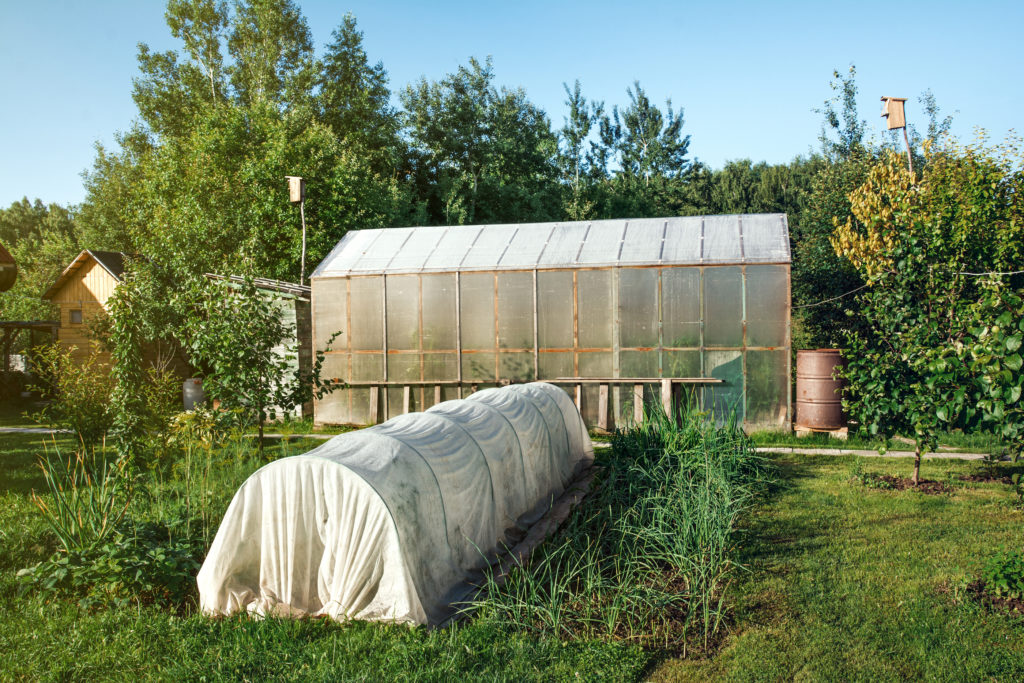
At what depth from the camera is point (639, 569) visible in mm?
4738

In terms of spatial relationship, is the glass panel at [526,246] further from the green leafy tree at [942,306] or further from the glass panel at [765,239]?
the green leafy tree at [942,306]

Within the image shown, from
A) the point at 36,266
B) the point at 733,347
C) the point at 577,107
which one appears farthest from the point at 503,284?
the point at 36,266

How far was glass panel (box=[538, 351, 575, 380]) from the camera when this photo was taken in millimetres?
12008

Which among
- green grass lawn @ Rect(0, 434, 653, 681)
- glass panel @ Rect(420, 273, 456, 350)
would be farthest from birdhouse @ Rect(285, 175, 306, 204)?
green grass lawn @ Rect(0, 434, 653, 681)

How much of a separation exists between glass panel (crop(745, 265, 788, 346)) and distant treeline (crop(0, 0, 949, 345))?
712cm

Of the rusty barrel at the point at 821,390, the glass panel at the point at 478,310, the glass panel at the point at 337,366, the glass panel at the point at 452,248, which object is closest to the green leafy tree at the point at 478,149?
the glass panel at the point at 452,248

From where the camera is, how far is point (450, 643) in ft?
12.5

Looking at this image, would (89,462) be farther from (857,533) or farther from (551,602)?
(857,533)

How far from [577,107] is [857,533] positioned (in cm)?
2769

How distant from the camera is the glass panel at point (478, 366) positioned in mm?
12391

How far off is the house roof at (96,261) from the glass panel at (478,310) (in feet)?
34.2

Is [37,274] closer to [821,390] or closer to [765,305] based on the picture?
[765,305]

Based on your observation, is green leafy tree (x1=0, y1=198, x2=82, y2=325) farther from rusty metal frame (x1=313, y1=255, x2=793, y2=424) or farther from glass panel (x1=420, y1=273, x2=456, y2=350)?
glass panel (x1=420, y1=273, x2=456, y2=350)

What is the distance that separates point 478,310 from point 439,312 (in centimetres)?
71
